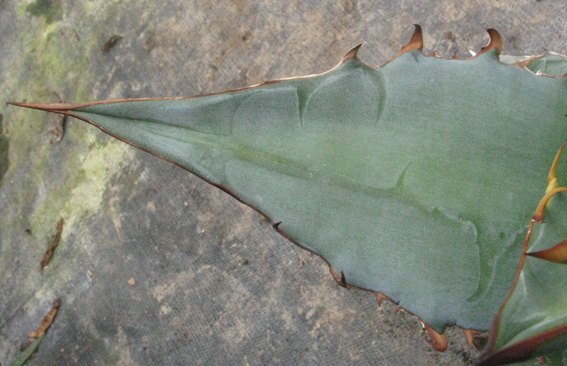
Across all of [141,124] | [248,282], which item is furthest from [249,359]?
[141,124]

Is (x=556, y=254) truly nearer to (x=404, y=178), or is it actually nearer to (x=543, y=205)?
(x=543, y=205)

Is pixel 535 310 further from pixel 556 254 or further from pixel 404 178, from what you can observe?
pixel 404 178

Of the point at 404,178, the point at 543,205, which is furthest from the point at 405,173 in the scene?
the point at 543,205

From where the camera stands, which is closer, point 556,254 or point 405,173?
point 556,254

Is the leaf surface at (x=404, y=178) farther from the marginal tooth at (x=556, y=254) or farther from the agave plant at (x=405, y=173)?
the marginal tooth at (x=556, y=254)

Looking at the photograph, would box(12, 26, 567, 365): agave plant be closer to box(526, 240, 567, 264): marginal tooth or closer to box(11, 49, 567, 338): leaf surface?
box(11, 49, 567, 338): leaf surface

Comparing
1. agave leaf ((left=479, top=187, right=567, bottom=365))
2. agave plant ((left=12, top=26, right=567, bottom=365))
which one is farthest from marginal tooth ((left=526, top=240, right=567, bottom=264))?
agave plant ((left=12, top=26, right=567, bottom=365))
